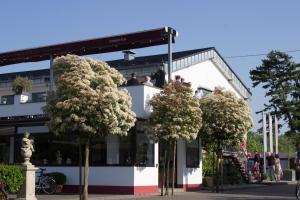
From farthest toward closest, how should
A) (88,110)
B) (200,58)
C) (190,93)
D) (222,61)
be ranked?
(222,61)
(200,58)
(190,93)
(88,110)

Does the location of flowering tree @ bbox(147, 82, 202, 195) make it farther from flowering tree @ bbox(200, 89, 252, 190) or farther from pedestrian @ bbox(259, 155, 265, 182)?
pedestrian @ bbox(259, 155, 265, 182)

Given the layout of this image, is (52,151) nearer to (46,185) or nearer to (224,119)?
(46,185)

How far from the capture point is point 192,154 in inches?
1091

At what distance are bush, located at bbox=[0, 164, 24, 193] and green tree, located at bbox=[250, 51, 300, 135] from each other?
127 feet

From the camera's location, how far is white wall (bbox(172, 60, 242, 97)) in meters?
33.0

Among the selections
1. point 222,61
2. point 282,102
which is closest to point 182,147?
point 222,61

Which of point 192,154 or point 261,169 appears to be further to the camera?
point 261,169

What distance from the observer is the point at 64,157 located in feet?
81.1

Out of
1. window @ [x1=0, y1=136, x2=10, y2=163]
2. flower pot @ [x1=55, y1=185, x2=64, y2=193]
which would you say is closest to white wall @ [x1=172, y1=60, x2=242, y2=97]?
window @ [x1=0, y1=136, x2=10, y2=163]

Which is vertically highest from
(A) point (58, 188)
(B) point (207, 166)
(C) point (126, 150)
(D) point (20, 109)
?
(D) point (20, 109)

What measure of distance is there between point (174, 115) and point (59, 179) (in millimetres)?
5971

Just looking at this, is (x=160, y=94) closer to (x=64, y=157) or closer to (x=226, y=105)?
(x=226, y=105)

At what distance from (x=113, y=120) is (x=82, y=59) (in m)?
2.15

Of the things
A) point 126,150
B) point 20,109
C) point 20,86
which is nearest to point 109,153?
point 126,150
